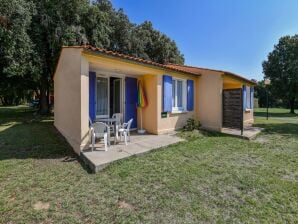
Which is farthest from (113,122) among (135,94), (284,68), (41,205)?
(284,68)

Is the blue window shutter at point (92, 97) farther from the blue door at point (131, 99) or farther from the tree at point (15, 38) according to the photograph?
the tree at point (15, 38)

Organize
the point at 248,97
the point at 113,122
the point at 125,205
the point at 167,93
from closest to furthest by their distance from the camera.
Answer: the point at 125,205, the point at 113,122, the point at 167,93, the point at 248,97

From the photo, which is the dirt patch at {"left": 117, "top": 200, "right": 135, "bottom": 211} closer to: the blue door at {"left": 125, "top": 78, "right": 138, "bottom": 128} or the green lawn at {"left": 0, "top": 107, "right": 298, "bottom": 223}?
the green lawn at {"left": 0, "top": 107, "right": 298, "bottom": 223}

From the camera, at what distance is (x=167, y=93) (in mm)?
9453

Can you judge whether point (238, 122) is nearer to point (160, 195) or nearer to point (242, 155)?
point (242, 155)

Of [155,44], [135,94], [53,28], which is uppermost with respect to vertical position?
[155,44]

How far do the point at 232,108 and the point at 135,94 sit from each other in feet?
15.9

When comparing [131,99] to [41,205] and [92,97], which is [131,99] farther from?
[41,205]

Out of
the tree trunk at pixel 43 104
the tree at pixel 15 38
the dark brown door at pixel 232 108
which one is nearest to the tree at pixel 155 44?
the tree trunk at pixel 43 104

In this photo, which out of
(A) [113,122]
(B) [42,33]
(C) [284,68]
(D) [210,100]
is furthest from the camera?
(C) [284,68]

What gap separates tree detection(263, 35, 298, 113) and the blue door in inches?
963

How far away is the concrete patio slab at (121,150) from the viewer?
5.35 metres

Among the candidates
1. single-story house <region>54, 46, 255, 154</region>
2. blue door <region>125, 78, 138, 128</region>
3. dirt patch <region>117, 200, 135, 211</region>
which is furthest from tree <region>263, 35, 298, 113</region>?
dirt patch <region>117, 200, 135, 211</region>

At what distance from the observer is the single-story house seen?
6.52m
